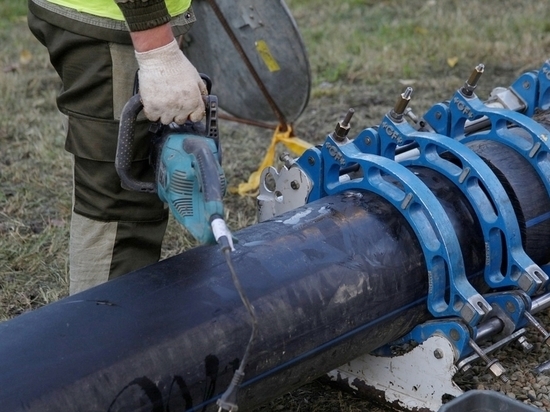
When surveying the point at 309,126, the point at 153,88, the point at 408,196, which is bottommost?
the point at 309,126

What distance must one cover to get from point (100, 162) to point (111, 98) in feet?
0.66

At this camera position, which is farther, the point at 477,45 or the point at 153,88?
the point at 477,45

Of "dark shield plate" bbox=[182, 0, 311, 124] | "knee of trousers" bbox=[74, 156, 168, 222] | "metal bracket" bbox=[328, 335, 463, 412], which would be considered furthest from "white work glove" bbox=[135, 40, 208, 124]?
"dark shield plate" bbox=[182, 0, 311, 124]

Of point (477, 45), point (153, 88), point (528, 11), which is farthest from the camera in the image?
point (528, 11)

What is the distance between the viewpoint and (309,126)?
17.0 feet

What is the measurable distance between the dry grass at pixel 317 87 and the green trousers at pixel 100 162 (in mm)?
593

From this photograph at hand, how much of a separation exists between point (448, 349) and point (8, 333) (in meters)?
1.14

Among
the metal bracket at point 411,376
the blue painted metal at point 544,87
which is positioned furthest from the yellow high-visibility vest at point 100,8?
the blue painted metal at point 544,87

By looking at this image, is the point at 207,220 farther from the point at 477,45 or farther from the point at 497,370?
the point at 477,45

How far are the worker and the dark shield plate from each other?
1.22m

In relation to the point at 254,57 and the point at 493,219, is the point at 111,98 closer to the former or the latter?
the point at 493,219

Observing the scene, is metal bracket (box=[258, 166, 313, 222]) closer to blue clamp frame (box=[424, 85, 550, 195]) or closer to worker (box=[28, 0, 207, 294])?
worker (box=[28, 0, 207, 294])

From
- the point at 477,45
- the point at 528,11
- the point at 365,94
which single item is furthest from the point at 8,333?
the point at 528,11

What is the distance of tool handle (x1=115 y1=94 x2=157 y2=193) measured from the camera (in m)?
2.38
